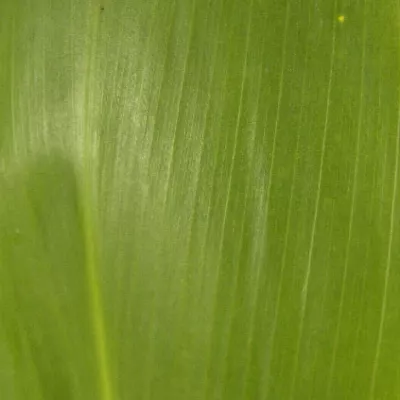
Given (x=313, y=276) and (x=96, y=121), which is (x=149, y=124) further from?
(x=313, y=276)

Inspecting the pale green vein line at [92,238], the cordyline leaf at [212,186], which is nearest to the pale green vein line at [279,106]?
the cordyline leaf at [212,186]

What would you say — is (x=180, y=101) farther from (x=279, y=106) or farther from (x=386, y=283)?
(x=386, y=283)

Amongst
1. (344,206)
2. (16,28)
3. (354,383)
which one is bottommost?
(354,383)

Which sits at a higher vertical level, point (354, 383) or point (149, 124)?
point (149, 124)

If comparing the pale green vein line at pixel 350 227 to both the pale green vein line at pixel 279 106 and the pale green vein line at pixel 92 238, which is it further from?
the pale green vein line at pixel 92 238

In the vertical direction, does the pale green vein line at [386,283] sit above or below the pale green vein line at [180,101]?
below

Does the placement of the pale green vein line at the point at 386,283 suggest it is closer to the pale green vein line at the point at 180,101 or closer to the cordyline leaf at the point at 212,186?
the cordyline leaf at the point at 212,186

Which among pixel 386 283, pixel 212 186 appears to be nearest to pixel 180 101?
pixel 212 186

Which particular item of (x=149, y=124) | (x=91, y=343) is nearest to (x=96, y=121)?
(x=149, y=124)
